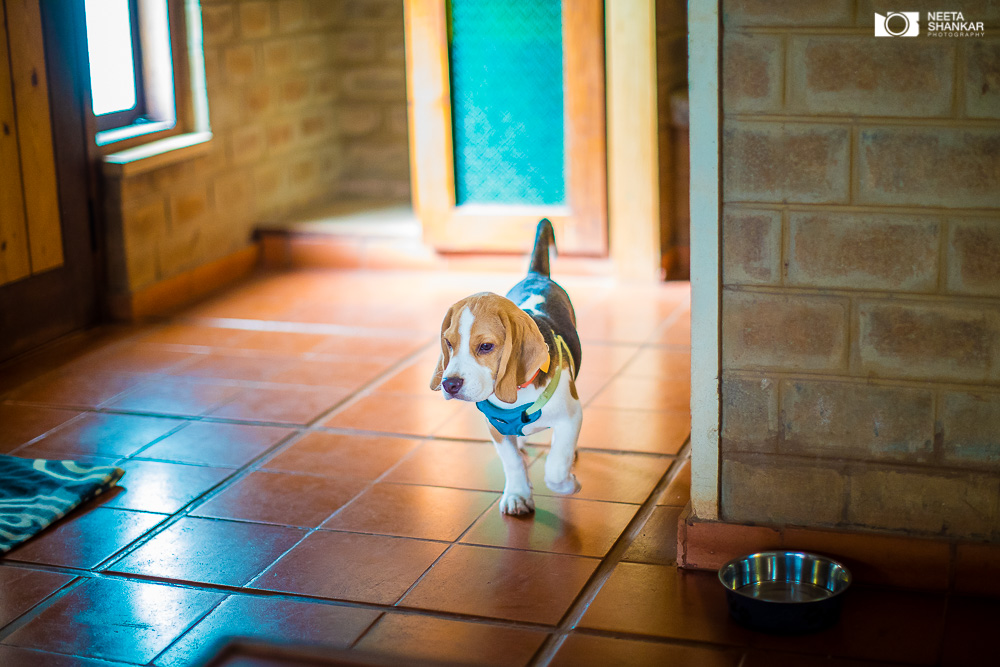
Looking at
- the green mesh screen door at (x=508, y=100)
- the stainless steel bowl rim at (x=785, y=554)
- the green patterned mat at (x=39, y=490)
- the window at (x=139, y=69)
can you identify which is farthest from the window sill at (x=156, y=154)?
the stainless steel bowl rim at (x=785, y=554)

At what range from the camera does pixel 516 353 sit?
2.76 metres

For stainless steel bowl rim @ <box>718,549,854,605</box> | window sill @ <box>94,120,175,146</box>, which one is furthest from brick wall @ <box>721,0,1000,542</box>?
window sill @ <box>94,120,175,146</box>

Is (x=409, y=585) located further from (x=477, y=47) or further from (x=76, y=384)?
(x=477, y=47)

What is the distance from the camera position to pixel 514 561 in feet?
9.43

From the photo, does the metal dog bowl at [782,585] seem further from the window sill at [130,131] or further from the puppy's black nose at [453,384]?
the window sill at [130,131]

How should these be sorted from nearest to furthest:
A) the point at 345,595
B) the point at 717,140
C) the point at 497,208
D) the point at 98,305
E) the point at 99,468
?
the point at 717,140
the point at 345,595
the point at 99,468
the point at 98,305
the point at 497,208

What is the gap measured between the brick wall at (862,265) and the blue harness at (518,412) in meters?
0.45

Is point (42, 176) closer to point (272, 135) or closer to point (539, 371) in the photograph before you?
point (272, 135)

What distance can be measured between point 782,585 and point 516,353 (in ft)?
2.61

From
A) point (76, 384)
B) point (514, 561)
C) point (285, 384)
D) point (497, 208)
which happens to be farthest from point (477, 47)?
point (514, 561)

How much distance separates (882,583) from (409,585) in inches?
42.6

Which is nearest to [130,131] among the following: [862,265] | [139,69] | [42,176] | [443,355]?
[139,69]

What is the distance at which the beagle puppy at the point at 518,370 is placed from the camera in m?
2.72

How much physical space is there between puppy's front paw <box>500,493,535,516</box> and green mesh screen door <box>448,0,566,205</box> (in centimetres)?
265
